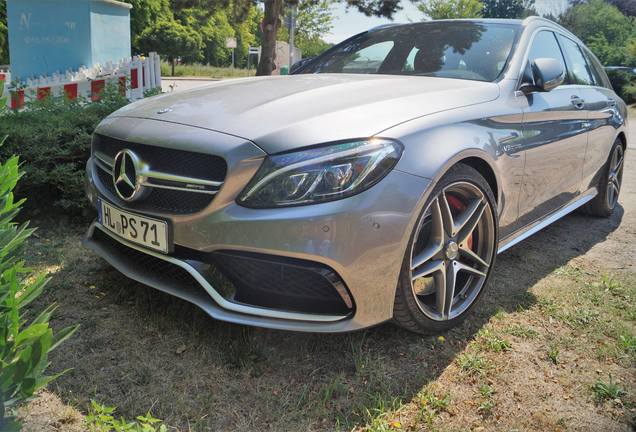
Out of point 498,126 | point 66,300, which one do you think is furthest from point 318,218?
point 66,300

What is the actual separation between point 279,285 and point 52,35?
9175 millimetres

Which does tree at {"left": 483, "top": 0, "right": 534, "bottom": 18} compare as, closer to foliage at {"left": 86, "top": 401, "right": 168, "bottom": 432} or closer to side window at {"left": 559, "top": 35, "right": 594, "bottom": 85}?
side window at {"left": 559, "top": 35, "right": 594, "bottom": 85}

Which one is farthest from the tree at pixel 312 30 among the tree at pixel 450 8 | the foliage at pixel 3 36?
the foliage at pixel 3 36

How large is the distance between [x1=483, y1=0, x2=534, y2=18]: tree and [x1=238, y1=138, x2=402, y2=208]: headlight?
76055 mm

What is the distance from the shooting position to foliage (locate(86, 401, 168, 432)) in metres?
1.65

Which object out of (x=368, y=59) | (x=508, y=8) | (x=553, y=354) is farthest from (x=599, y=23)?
(x=553, y=354)

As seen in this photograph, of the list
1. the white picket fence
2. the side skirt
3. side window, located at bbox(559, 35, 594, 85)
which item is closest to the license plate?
the side skirt

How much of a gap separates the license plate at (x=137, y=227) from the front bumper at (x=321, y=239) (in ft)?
0.20

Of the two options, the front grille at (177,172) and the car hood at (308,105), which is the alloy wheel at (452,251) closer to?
the car hood at (308,105)

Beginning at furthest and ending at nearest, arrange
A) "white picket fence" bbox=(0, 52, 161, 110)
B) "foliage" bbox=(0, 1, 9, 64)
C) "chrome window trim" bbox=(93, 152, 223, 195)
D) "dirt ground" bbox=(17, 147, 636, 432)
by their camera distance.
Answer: "foliage" bbox=(0, 1, 9, 64), "white picket fence" bbox=(0, 52, 161, 110), "chrome window trim" bbox=(93, 152, 223, 195), "dirt ground" bbox=(17, 147, 636, 432)

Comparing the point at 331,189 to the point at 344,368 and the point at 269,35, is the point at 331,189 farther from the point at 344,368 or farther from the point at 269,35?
the point at 269,35

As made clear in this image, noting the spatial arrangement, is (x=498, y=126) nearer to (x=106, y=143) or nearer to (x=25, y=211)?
(x=106, y=143)

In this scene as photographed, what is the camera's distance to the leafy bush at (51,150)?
347 centimetres

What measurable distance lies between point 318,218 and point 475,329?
112cm
